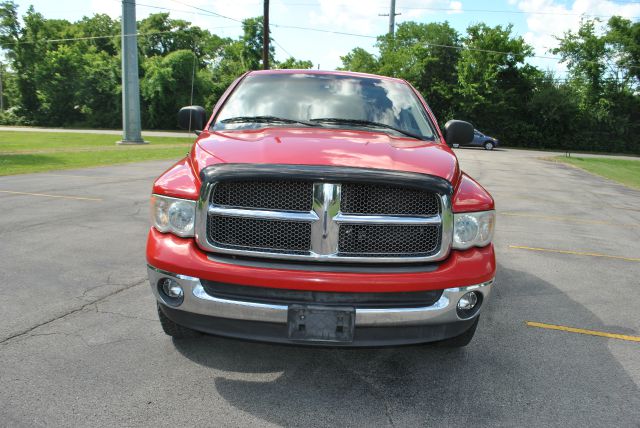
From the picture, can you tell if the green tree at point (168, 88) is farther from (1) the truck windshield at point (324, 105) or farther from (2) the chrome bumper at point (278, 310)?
(2) the chrome bumper at point (278, 310)

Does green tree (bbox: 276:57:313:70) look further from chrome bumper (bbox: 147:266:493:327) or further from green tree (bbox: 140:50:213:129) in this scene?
chrome bumper (bbox: 147:266:493:327)

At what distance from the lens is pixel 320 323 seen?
2.56 m

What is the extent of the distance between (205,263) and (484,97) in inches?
1624

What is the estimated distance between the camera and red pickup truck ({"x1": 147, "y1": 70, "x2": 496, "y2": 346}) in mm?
2584

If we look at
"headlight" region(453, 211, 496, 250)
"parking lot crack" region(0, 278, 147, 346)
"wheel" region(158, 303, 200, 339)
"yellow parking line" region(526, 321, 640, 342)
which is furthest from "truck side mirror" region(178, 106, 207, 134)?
"yellow parking line" region(526, 321, 640, 342)

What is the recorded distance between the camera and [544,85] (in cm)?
4238

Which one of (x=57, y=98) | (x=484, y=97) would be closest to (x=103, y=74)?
(x=57, y=98)

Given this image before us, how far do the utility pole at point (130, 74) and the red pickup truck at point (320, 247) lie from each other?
23816 mm

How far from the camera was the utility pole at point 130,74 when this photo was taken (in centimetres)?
2392

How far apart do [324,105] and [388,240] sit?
1698 mm

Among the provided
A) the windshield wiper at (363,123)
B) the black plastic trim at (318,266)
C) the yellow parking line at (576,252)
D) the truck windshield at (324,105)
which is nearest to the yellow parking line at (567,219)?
the yellow parking line at (576,252)

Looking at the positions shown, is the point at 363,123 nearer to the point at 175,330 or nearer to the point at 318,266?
the point at 318,266

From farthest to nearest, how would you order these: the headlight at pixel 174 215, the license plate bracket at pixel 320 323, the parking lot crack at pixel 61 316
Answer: the parking lot crack at pixel 61 316
the headlight at pixel 174 215
the license plate bracket at pixel 320 323

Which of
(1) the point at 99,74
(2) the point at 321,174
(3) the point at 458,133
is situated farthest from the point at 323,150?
(1) the point at 99,74
